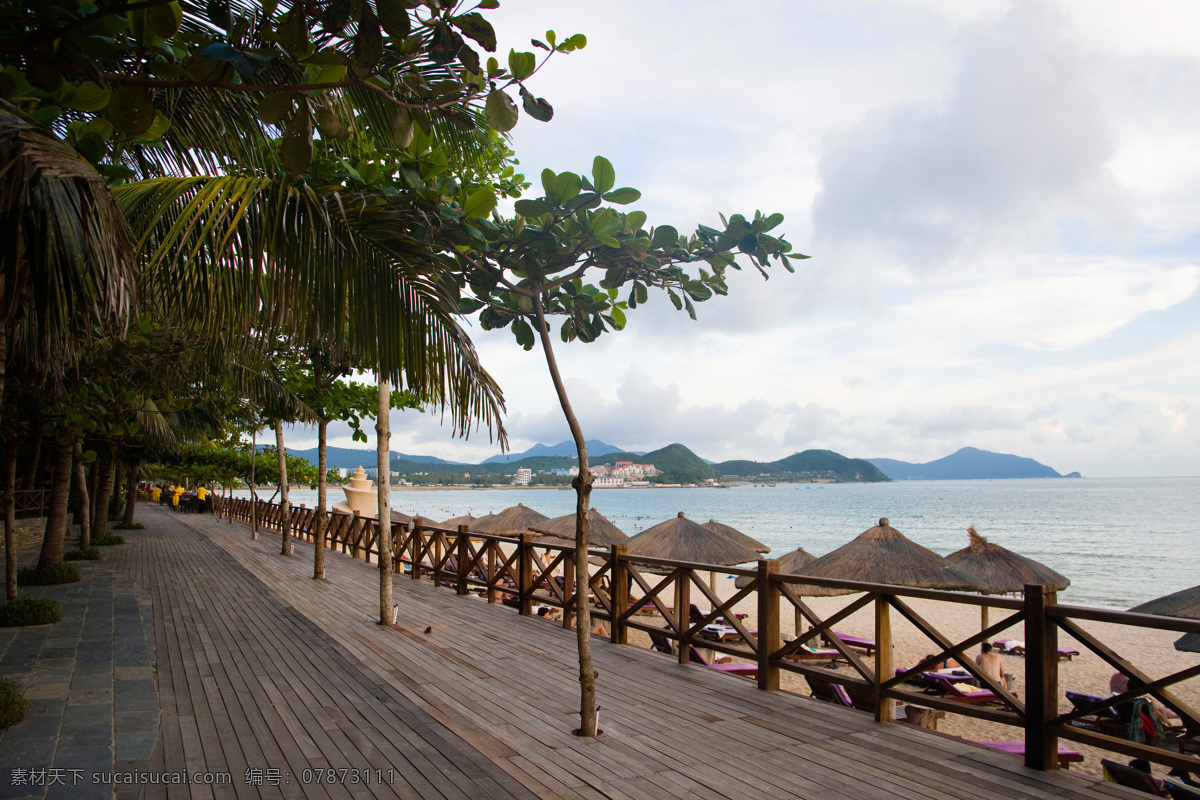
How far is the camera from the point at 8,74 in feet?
5.94

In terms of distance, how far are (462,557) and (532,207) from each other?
23.5 ft

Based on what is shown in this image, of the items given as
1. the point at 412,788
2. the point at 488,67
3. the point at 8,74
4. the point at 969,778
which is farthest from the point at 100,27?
the point at 969,778

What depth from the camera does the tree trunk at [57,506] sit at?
9.07 meters

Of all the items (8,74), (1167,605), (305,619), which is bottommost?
(305,619)

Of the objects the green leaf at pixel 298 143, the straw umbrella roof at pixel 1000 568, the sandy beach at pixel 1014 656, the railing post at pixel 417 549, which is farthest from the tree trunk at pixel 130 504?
the green leaf at pixel 298 143

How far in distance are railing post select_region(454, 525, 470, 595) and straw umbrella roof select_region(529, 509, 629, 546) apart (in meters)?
2.72

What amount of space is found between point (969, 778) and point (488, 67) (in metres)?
4.00

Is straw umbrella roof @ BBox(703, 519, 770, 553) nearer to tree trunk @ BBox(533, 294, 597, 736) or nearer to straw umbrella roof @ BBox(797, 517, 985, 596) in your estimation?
straw umbrella roof @ BBox(797, 517, 985, 596)

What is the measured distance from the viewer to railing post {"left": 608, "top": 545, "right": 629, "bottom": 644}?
6.82 meters

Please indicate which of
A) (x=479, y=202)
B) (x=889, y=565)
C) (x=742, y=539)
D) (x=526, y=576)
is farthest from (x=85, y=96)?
(x=742, y=539)

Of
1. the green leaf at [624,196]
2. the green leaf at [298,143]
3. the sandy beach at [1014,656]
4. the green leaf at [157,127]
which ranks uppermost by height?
the green leaf at [624,196]

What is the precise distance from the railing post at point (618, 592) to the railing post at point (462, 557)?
133 inches

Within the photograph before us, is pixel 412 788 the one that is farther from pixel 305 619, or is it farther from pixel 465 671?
pixel 305 619

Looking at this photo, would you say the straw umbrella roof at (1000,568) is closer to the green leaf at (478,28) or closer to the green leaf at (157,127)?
the green leaf at (478,28)
